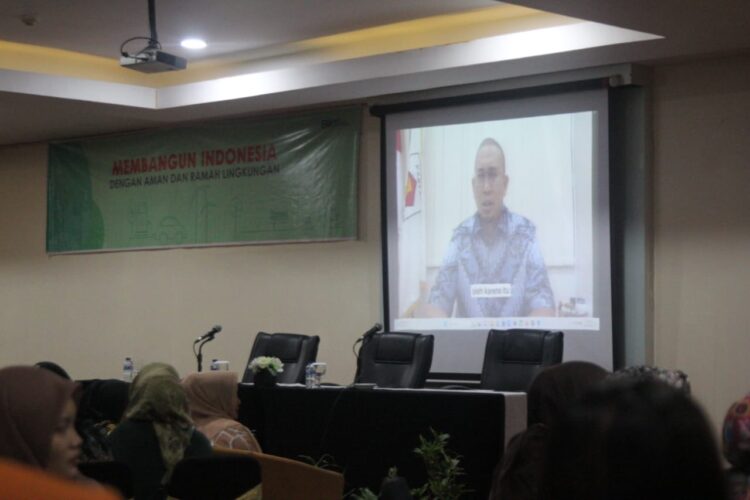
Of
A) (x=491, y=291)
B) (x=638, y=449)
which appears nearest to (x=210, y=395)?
(x=491, y=291)

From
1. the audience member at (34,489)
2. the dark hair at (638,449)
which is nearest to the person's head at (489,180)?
the dark hair at (638,449)

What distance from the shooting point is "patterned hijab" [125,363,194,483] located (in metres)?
3.71

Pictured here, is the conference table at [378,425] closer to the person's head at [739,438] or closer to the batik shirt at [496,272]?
the batik shirt at [496,272]

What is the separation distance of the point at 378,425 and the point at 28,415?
3.90 m

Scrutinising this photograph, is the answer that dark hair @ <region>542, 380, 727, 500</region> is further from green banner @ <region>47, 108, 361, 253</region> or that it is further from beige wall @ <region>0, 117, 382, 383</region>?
green banner @ <region>47, 108, 361, 253</region>

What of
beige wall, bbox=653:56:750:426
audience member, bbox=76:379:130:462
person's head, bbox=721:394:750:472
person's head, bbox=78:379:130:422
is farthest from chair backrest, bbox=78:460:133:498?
beige wall, bbox=653:56:750:426

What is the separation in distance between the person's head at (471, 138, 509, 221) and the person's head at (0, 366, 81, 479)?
19.4ft

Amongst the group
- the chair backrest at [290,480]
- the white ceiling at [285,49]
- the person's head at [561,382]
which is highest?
the white ceiling at [285,49]

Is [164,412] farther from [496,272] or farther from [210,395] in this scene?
[496,272]

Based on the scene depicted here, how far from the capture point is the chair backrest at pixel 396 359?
267 inches

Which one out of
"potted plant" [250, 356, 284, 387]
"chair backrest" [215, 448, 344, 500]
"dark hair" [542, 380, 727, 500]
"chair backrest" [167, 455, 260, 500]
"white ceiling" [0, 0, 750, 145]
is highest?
"white ceiling" [0, 0, 750, 145]

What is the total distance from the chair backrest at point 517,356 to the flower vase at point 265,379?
1406mm

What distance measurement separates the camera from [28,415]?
163 cm

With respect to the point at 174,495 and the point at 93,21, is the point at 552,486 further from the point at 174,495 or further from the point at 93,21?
the point at 93,21
